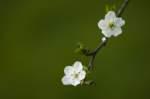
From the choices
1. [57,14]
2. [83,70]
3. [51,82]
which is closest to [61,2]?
[57,14]

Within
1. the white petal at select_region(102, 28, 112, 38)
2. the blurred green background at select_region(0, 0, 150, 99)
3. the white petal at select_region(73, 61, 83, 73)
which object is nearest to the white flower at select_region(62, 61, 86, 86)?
the white petal at select_region(73, 61, 83, 73)

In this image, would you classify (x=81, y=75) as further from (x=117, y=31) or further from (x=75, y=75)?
(x=117, y=31)

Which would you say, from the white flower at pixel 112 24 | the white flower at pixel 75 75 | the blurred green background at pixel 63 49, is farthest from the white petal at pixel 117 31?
the blurred green background at pixel 63 49

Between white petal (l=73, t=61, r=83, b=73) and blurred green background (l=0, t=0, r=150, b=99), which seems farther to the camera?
blurred green background (l=0, t=0, r=150, b=99)

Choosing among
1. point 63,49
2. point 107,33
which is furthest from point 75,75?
point 63,49

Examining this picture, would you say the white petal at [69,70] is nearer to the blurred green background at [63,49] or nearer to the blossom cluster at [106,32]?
the blossom cluster at [106,32]

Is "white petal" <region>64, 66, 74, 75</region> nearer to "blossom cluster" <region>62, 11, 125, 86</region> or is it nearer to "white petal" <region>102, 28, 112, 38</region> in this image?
"blossom cluster" <region>62, 11, 125, 86</region>

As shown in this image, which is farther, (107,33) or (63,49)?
(63,49)
